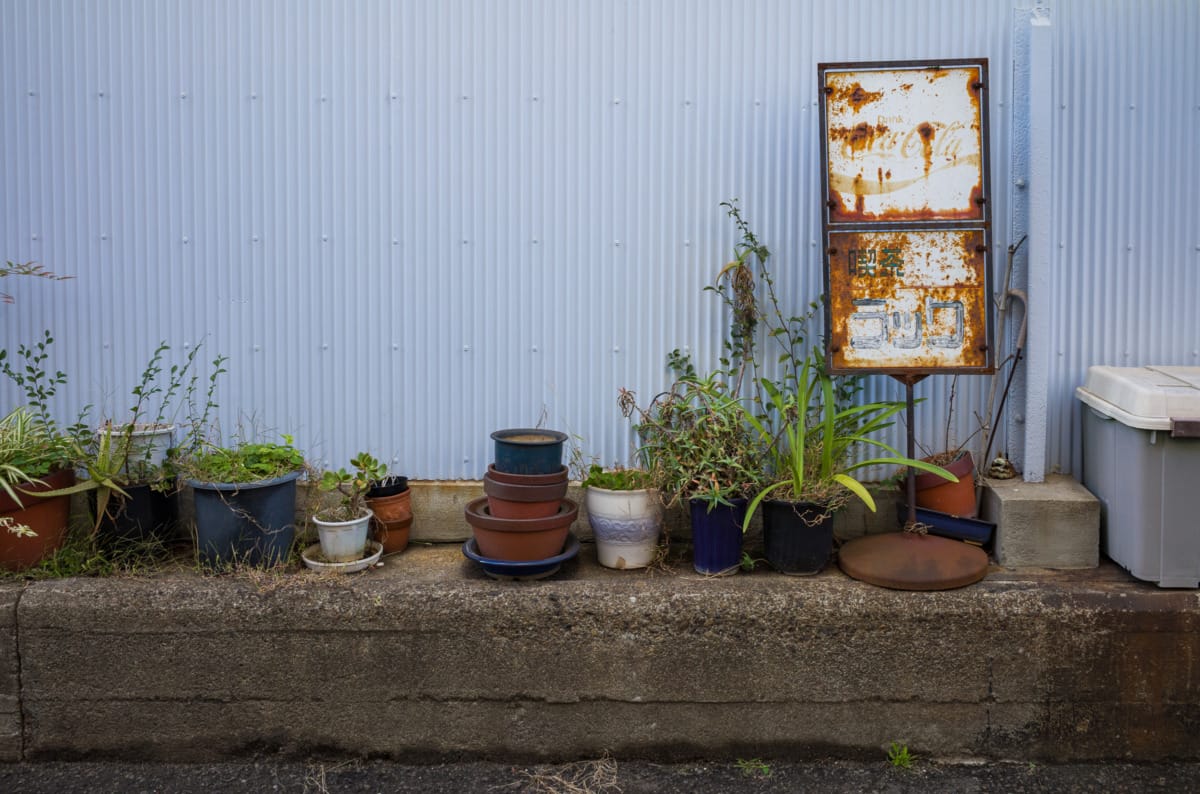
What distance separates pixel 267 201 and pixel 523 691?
8.99ft

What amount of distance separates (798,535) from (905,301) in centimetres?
116

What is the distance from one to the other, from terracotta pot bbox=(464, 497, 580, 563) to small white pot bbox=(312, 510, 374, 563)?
0.54m

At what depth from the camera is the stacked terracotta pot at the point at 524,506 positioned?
4.00 metres

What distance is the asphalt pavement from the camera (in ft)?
11.8

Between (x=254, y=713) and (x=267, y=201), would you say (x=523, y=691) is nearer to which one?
(x=254, y=713)

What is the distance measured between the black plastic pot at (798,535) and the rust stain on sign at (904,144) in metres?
1.32

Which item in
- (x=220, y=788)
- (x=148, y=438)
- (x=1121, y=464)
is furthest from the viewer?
(x=148, y=438)

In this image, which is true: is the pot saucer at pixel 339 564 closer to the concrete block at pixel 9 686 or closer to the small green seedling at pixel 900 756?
the concrete block at pixel 9 686

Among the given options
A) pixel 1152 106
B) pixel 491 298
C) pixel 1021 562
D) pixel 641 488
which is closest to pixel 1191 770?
pixel 1021 562

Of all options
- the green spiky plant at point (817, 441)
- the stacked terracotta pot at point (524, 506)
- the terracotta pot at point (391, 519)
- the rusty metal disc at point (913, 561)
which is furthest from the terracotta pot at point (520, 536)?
the rusty metal disc at point (913, 561)

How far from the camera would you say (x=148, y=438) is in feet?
14.4

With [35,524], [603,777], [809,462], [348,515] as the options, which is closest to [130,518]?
[35,524]

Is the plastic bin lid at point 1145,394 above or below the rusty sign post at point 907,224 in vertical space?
below

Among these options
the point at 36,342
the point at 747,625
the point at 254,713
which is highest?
the point at 36,342
